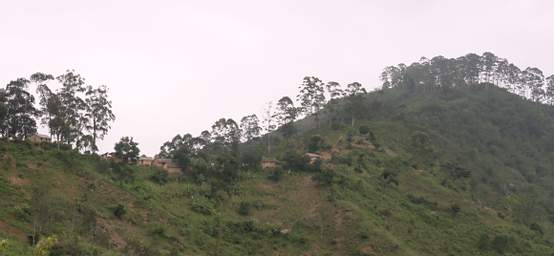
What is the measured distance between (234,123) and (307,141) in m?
9.97

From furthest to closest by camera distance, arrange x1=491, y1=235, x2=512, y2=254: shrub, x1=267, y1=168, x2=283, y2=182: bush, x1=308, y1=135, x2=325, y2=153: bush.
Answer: x1=308, y1=135, x2=325, y2=153: bush → x1=267, y1=168, x2=283, y2=182: bush → x1=491, y1=235, x2=512, y2=254: shrub

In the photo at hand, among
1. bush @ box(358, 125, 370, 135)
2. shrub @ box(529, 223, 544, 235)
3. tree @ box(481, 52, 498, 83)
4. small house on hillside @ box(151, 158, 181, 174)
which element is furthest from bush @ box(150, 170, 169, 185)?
tree @ box(481, 52, 498, 83)

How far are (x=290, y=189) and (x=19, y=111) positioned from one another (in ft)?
84.9

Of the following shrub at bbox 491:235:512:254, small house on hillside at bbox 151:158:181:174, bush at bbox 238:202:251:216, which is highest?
small house on hillside at bbox 151:158:181:174

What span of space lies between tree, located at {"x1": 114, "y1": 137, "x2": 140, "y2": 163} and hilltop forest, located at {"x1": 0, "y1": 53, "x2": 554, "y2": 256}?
266 millimetres

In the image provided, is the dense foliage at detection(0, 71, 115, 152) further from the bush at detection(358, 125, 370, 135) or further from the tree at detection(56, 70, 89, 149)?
the bush at detection(358, 125, 370, 135)

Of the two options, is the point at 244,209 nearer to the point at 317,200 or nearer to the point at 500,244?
the point at 317,200

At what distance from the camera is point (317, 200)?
181ft

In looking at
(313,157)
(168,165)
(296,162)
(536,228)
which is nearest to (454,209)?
(536,228)

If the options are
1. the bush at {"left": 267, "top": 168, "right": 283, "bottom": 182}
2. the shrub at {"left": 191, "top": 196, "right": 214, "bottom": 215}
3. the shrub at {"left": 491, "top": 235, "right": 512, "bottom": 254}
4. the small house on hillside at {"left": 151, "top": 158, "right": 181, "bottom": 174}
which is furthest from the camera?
the bush at {"left": 267, "top": 168, "right": 283, "bottom": 182}

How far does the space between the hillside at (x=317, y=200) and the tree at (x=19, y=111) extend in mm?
2586

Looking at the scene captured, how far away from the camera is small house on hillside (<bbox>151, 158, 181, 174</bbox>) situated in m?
59.2

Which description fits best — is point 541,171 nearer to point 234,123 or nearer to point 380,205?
point 380,205

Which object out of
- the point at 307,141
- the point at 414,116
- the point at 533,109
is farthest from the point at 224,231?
the point at 533,109
